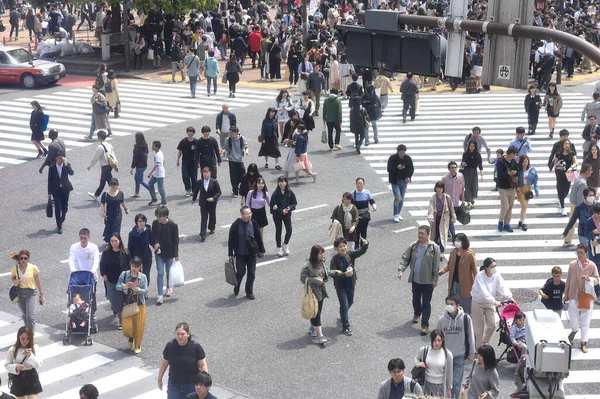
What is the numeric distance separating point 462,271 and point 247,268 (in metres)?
3.92

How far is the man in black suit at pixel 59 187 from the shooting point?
845 inches

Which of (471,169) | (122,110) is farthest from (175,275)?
(122,110)

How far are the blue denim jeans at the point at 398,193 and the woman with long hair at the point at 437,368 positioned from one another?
9.25 meters

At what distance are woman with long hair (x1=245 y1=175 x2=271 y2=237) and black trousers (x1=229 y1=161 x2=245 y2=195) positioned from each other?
389 centimetres

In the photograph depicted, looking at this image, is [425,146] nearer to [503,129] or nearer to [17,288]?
[503,129]

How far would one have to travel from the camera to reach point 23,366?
43.5ft

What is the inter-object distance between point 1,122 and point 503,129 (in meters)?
15.1

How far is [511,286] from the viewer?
60.1 ft

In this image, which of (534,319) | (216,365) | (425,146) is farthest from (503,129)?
(534,319)

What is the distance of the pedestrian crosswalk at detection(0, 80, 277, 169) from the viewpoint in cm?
3028

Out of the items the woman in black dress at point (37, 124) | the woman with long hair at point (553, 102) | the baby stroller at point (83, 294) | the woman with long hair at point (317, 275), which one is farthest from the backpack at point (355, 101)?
the baby stroller at point (83, 294)

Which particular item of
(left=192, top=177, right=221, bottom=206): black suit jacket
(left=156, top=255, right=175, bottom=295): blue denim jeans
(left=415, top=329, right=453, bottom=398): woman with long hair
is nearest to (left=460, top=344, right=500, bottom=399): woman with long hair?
(left=415, top=329, right=453, bottom=398): woman with long hair

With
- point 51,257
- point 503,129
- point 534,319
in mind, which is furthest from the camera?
point 503,129

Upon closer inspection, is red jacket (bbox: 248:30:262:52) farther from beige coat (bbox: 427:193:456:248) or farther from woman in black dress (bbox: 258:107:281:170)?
beige coat (bbox: 427:193:456:248)
